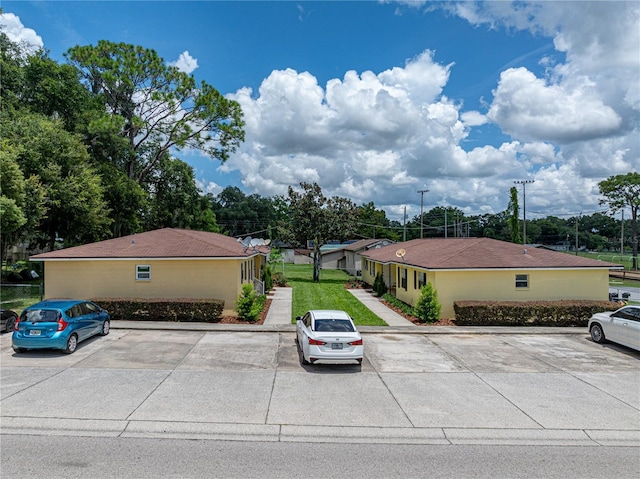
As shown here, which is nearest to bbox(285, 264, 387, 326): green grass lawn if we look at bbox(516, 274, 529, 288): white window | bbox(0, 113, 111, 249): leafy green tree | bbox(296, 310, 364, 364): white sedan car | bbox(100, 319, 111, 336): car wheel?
bbox(296, 310, 364, 364): white sedan car

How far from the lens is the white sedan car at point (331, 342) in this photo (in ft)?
40.2

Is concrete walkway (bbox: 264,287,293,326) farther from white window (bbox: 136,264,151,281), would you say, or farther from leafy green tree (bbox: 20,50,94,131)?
leafy green tree (bbox: 20,50,94,131)

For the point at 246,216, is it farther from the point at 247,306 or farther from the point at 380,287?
the point at 247,306

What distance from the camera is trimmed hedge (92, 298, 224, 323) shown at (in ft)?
63.1

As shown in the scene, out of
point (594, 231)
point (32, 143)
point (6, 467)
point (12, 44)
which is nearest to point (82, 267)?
point (32, 143)

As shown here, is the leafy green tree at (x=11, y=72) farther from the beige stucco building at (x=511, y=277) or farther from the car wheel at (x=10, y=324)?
the beige stucco building at (x=511, y=277)

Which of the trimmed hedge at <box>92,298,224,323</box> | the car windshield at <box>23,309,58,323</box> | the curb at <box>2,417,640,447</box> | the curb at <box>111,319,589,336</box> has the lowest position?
the curb at <box>2,417,640,447</box>

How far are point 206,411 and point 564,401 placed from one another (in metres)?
8.22

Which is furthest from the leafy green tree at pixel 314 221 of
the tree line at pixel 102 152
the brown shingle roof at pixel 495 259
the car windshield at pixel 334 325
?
the car windshield at pixel 334 325

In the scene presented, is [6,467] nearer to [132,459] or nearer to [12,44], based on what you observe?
[132,459]

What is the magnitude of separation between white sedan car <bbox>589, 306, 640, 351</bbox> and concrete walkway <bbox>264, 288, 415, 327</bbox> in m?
7.23

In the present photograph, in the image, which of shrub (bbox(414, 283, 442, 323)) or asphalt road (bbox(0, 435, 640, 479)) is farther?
shrub (bbox(414, 283, 442, 323))

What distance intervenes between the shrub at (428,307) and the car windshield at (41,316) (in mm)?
14375

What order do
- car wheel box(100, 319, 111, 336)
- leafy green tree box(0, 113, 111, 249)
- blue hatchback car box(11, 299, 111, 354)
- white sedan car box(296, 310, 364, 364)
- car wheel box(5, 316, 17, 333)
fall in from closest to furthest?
white sedan car box(296, 310, 364, 364) < blue hatchback car box(11, 299, 111, 354) < car wheel box(100, 319, 111, 336) < car wheel box(5, 316, 17, 333) < leafy green tree box(0, 113, 111, 249)
